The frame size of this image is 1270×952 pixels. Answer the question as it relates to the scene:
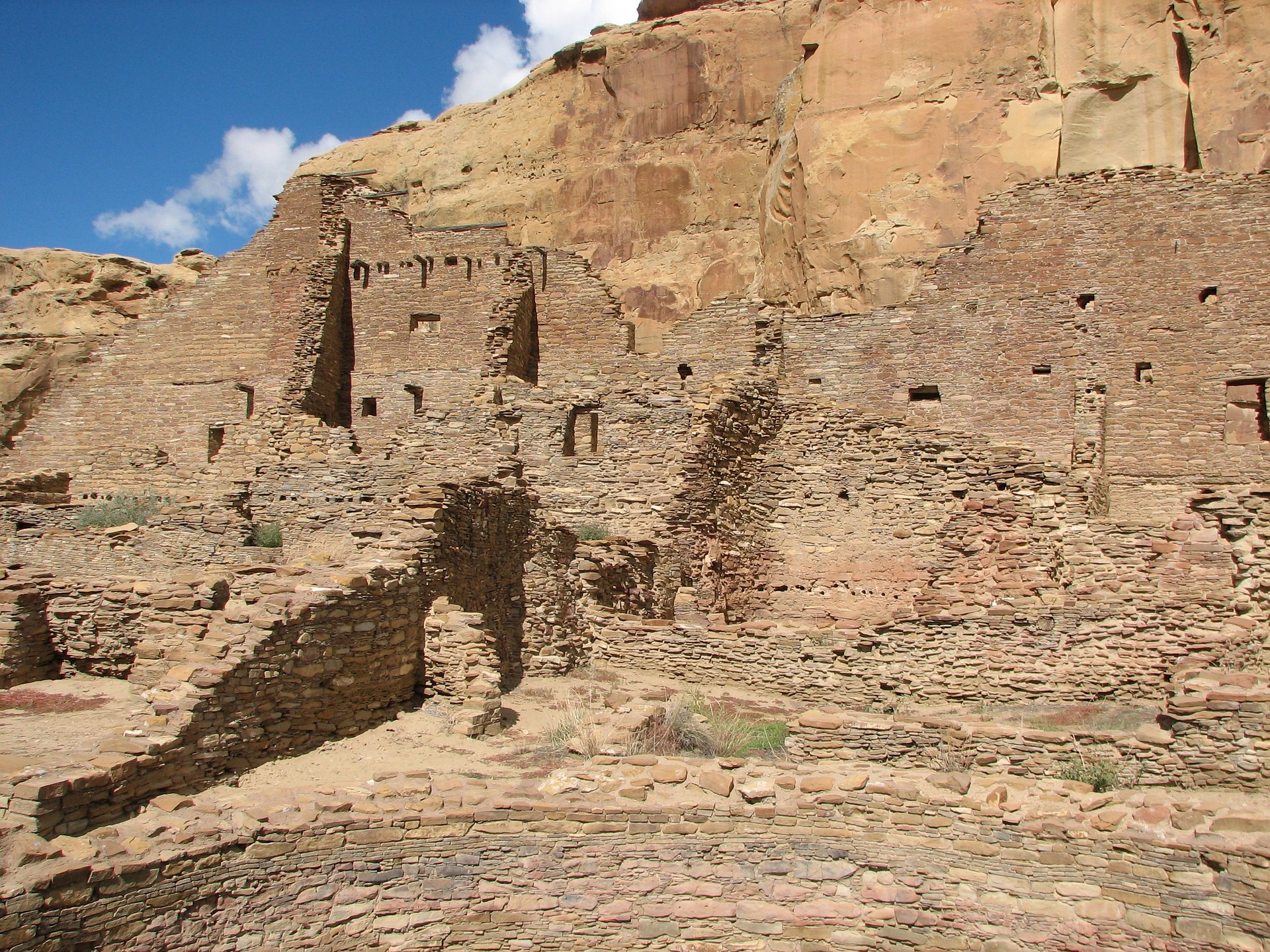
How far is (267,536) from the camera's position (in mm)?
11508

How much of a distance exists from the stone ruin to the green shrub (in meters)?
0.30

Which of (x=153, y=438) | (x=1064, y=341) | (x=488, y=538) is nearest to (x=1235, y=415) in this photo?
(x=1064, y=341)

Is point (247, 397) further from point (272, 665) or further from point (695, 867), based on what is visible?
point (695, 867)

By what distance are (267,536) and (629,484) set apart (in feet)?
15.2

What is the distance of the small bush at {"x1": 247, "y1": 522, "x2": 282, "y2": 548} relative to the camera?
37.6 feet

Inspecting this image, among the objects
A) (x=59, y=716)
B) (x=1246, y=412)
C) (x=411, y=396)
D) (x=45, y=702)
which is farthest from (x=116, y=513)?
(x=1246, y=412)

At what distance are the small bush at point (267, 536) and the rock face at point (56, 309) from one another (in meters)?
11.4

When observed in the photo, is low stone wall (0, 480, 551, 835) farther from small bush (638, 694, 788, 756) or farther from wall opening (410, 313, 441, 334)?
wall opening (410, 313, 441, 334)

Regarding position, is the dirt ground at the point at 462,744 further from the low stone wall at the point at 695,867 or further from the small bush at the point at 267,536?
the small bush at the point at 267,536

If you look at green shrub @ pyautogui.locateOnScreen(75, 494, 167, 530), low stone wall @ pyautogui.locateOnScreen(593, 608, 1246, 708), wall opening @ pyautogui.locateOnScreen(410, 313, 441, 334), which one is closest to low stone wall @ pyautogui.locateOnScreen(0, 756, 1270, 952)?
low stone wall @ pyautogui.locateOnScreen(593, 608, 1246, 708)

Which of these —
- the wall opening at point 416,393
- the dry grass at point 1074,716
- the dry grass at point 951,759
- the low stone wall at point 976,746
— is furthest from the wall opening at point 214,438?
the dry grass at point 951,759

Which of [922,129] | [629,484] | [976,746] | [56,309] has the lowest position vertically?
[976,746]

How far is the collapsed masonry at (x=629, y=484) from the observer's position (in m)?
8.19

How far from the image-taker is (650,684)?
1002cm
